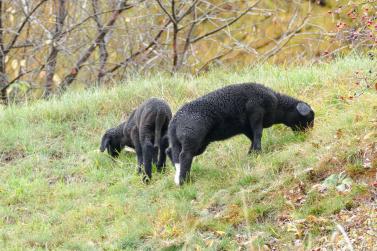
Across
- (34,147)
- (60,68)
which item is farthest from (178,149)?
(60,68)

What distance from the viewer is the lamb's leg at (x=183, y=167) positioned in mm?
9891

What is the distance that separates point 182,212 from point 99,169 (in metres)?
2.86

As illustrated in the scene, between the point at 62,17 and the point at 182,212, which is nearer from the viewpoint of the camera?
the point at 182,212

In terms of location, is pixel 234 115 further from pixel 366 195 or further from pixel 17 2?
pixel 17 2

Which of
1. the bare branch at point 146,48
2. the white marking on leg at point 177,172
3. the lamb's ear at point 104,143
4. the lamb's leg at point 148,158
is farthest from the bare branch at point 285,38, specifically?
the white marking on leg at point 177,172

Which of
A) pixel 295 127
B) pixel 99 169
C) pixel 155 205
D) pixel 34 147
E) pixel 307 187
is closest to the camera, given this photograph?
pixel 307 187

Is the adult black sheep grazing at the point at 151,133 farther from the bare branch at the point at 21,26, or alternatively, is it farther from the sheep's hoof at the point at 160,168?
the bare branch at the point at 21,26

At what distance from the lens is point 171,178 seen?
34.3ft

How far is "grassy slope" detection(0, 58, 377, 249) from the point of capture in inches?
343

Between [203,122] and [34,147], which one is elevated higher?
[203,122]

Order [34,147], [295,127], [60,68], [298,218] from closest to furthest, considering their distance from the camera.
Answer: [298,218]
[295,127]
[34,147]
[60,68]

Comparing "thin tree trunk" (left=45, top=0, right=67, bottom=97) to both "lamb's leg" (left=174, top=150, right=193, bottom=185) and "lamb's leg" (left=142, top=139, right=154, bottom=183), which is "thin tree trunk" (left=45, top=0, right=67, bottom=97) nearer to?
"lamb's leg" (left=142, top=139, right=154, bottom=183)

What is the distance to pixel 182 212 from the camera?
30.3 feet

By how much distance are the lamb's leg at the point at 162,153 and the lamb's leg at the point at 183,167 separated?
0.84 m
